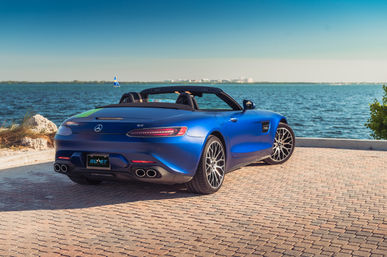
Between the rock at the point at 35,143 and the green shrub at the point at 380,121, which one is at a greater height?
the green shrub at the point at 380,121

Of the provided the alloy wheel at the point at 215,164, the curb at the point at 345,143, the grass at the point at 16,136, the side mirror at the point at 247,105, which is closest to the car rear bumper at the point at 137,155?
the alloy wheel at the point at 215,164

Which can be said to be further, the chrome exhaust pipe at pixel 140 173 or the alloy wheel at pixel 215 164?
the alloy wheel at pixel 215 164

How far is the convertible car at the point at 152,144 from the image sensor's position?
5.23 metres

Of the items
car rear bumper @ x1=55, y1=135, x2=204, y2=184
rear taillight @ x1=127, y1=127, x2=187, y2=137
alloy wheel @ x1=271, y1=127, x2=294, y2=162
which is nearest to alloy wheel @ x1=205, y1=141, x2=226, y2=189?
car rear bumper @ x1=55, y1=135, x2=204, y2=184

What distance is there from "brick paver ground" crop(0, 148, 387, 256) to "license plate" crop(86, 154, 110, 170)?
1.57ft

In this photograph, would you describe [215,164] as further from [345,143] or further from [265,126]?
[345,143]

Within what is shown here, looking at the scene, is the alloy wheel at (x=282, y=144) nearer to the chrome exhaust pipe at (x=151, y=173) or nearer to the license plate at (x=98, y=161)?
the chrome exhaust pipe at (x=151, y=173)

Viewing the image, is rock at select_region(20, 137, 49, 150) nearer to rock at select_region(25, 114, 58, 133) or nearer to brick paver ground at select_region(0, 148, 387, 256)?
rock at select_region(25, 114, 58, 133)

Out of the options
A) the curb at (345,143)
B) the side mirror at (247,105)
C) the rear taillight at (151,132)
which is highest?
the side mirror at (247,105)

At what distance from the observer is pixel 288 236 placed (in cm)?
419

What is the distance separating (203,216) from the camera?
4.94 m

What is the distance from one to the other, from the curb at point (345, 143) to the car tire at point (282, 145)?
2514 millimetres

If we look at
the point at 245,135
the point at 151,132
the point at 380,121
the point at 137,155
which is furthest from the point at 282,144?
the point at 380,121

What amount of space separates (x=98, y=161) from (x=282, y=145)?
13.6ft
